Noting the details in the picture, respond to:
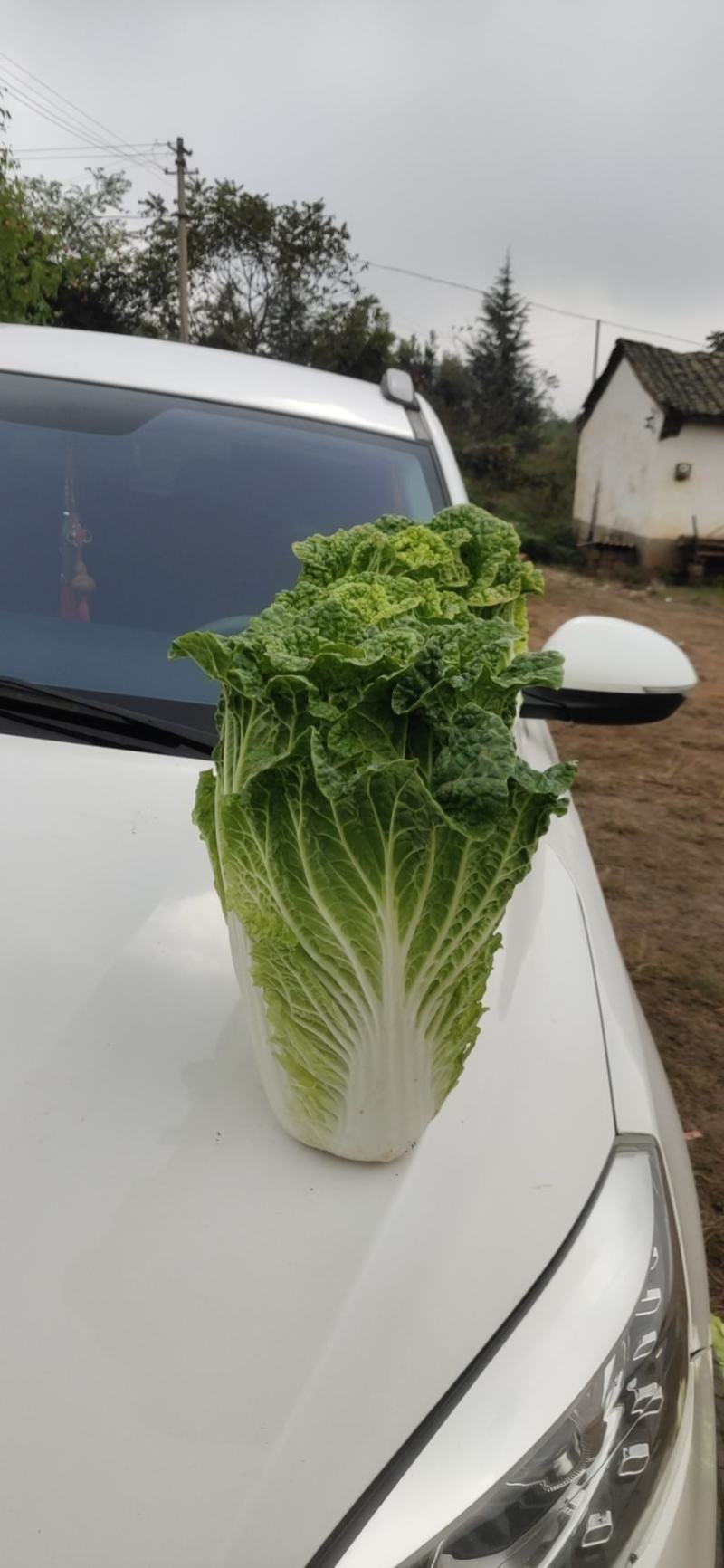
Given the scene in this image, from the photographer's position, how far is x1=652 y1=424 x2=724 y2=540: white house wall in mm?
21031

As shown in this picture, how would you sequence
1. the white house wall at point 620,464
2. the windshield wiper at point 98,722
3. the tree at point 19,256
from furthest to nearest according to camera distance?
the white house wall at point 620,464 < the tree at point 19,256 < the windshield wiper at point 98,722

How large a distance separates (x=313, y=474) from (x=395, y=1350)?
6.46 ft

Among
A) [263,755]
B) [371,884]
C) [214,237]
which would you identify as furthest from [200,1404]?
[214,237]

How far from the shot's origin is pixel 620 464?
24.1m

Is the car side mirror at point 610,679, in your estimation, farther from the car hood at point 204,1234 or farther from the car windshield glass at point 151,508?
the car hood at point 204,1234

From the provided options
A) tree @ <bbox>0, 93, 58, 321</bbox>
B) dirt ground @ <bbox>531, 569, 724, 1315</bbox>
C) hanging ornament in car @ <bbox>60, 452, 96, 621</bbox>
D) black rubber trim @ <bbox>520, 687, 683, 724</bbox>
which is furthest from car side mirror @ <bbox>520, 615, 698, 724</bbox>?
tree @ <bbox>0, 93, 58, 321</bbox>

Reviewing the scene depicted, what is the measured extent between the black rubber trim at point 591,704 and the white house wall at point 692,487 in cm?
2029

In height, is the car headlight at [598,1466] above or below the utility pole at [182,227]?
below

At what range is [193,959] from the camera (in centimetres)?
142

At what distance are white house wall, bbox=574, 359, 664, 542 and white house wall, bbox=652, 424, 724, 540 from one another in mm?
187

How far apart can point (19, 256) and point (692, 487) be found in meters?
16.0

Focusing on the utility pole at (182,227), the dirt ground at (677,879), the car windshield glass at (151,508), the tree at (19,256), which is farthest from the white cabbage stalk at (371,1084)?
the utility pole at (182,227)

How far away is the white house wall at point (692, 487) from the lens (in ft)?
69.0

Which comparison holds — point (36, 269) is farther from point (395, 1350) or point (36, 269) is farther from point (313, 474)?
point (395, 1350)
